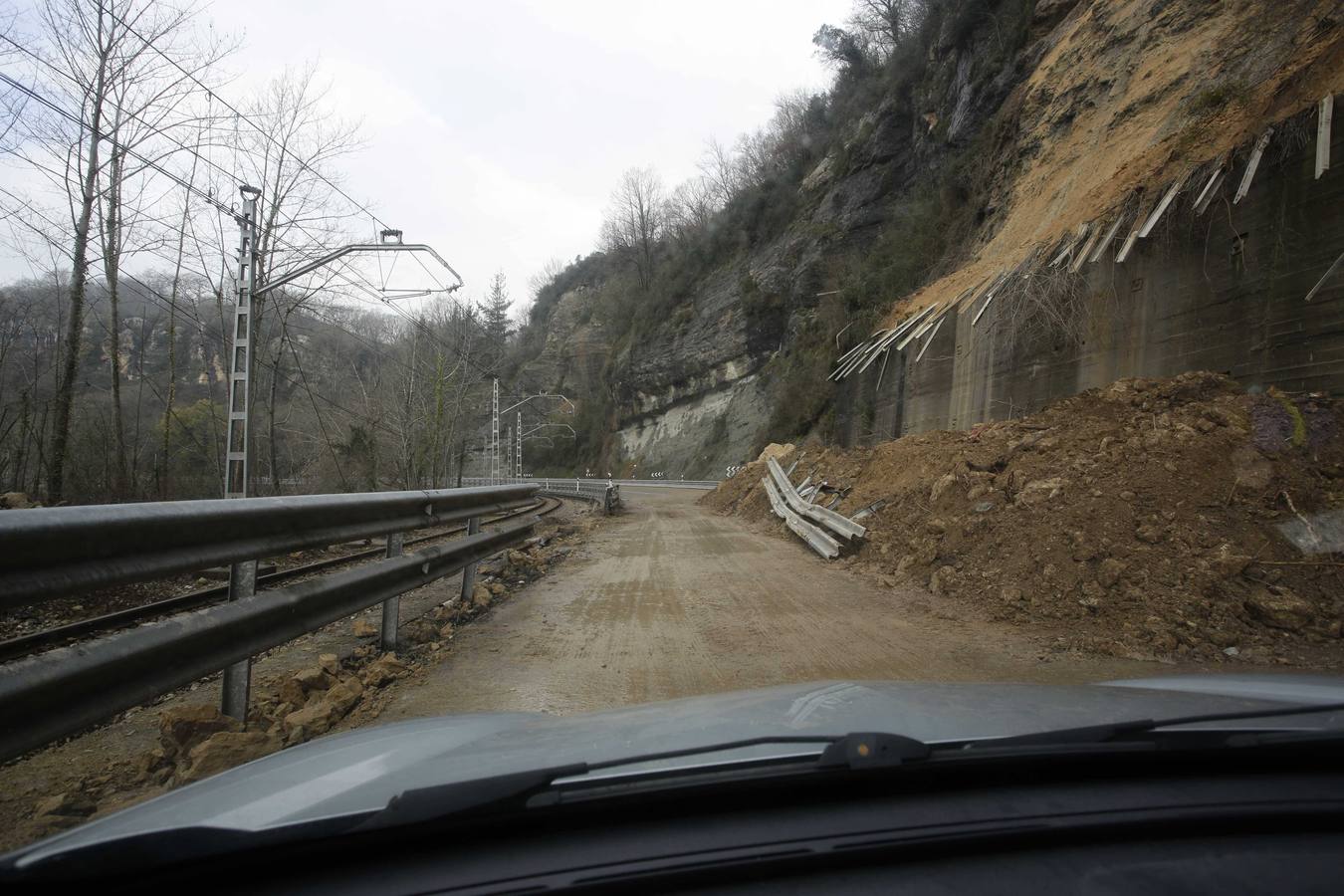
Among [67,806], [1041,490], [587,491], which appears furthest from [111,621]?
[587,491]

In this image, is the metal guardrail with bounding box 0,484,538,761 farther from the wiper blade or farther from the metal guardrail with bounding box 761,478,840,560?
the metal guardrail with bounding box 761,478,840,560

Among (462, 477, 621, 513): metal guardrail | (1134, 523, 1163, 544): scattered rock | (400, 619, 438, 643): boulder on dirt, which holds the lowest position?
(462, 477, 621, 513): metal guardrail

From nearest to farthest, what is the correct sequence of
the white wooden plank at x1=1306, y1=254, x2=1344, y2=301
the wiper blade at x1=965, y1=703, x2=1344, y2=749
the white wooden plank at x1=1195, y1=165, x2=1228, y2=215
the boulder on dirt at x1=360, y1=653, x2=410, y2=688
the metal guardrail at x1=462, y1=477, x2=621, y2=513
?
the wiper blade at x1=965, y1=703, x2=1344, y2=749
the boulder on dirt at x1=360, y1=653, x2=410, y2=688
the white wooden plank at x1=1306, y1=254, x2=1344, y2=301
the white wooden plank at x1=1195, y1=165, x2=1228, y2=215
the metal guardrail at x1=462, y1=477, x2=621, y2=513

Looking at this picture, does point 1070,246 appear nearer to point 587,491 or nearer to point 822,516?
point 822,516

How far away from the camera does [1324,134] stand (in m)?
7.98

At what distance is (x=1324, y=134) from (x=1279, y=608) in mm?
6031

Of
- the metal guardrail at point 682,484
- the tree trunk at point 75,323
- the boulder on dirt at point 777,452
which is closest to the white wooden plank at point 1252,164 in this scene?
the boulder on dirt at point 777,452

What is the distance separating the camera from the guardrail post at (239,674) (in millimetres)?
3436

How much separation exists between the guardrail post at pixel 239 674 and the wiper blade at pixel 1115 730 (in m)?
3.20

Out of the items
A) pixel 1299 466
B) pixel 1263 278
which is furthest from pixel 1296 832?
pixel 1263 278

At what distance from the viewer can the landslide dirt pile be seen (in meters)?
5.35

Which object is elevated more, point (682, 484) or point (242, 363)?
point (242, 363)

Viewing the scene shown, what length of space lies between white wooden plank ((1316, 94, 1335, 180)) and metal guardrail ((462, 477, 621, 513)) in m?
17.3

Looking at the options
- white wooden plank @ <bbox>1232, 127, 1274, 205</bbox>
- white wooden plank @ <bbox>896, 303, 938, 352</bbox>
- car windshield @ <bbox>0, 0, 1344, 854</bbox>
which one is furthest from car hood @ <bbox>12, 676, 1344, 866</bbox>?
white wooden plank @ <bbox>896, 303, 938, 352</bbox>
